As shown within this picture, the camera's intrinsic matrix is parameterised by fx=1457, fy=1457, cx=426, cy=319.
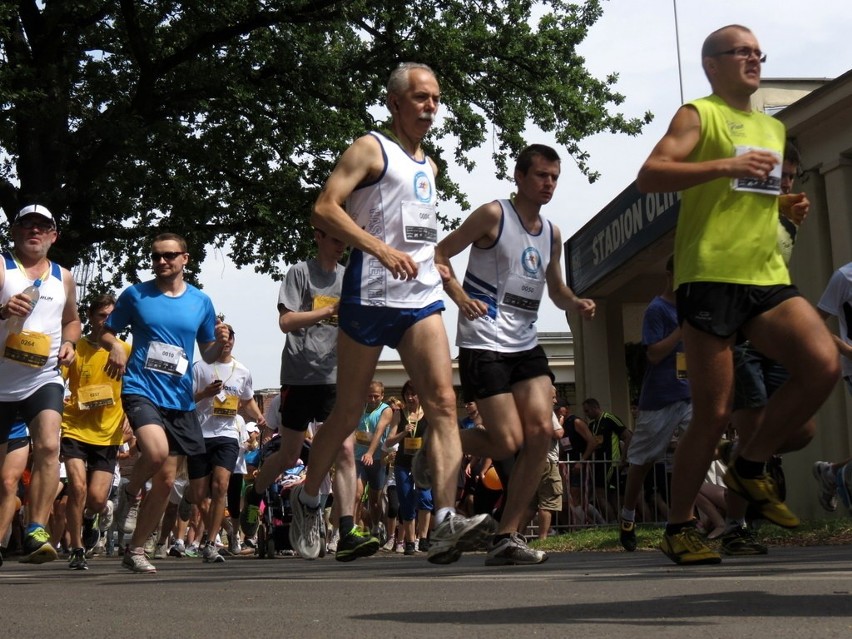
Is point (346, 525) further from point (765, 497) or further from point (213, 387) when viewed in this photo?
point (213, 387)

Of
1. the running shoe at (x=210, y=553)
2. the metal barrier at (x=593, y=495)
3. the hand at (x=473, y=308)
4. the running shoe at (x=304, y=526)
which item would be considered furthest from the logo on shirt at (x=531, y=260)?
the metal barrier at (x=593, y=495)

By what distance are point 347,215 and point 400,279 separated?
36cm

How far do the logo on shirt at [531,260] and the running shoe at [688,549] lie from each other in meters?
1.83

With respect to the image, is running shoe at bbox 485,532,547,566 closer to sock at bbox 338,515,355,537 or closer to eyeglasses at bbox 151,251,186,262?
sock at bbox 338,515,355,537

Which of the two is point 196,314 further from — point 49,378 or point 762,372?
point 762,372

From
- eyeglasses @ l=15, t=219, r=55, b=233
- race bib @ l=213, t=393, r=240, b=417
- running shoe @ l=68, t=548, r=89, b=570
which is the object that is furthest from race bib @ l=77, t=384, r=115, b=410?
eyeglasses @ l=15, t=219, r=55, b=233

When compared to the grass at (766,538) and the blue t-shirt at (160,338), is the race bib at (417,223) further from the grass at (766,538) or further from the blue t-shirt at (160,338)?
the grass at (766,538)

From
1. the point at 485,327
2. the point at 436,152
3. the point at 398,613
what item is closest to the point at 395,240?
the point at 485,327

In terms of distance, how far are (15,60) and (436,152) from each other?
22.6ft

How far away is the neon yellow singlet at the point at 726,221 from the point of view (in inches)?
224

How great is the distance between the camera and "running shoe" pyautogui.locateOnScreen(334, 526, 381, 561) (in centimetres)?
716

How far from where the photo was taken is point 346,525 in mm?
7543

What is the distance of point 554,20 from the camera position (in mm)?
23703

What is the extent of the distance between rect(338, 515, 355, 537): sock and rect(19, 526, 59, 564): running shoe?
57.4 inches
